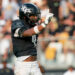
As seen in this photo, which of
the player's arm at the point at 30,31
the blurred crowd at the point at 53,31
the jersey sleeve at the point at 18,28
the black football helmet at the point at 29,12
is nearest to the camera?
the player's arm at the point at 30,31

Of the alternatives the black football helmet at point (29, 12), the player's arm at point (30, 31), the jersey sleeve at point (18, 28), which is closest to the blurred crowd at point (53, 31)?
the black football helmet at point (29, 12)

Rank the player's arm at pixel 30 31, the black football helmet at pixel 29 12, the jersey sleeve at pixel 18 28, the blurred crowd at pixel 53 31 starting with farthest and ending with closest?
the blurred crowd at pixel 53 31, the black football helmet at pixel 29 12, the jersey sleeve at pixel 18 28, the player's arm at pixel 30 31

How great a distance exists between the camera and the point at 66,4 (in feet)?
27.1

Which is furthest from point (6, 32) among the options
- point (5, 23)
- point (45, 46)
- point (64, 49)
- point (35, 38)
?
point (35, 38)

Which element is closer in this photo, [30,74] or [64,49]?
[30,74]

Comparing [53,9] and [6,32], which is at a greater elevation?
[53,9]

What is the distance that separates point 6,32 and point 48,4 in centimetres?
152

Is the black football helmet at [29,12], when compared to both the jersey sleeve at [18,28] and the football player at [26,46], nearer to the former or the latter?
the football player at [26,46]

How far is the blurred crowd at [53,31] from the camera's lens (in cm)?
733

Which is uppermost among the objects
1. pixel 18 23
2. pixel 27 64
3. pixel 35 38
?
pixel 18 23

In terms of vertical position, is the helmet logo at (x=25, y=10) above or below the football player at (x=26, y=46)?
above

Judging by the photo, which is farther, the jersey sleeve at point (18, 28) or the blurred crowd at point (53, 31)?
the blurred crowd at point (53, 31)

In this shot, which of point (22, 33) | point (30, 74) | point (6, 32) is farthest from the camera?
point (6, 32)

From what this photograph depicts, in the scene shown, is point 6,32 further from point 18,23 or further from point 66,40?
point 18,23
